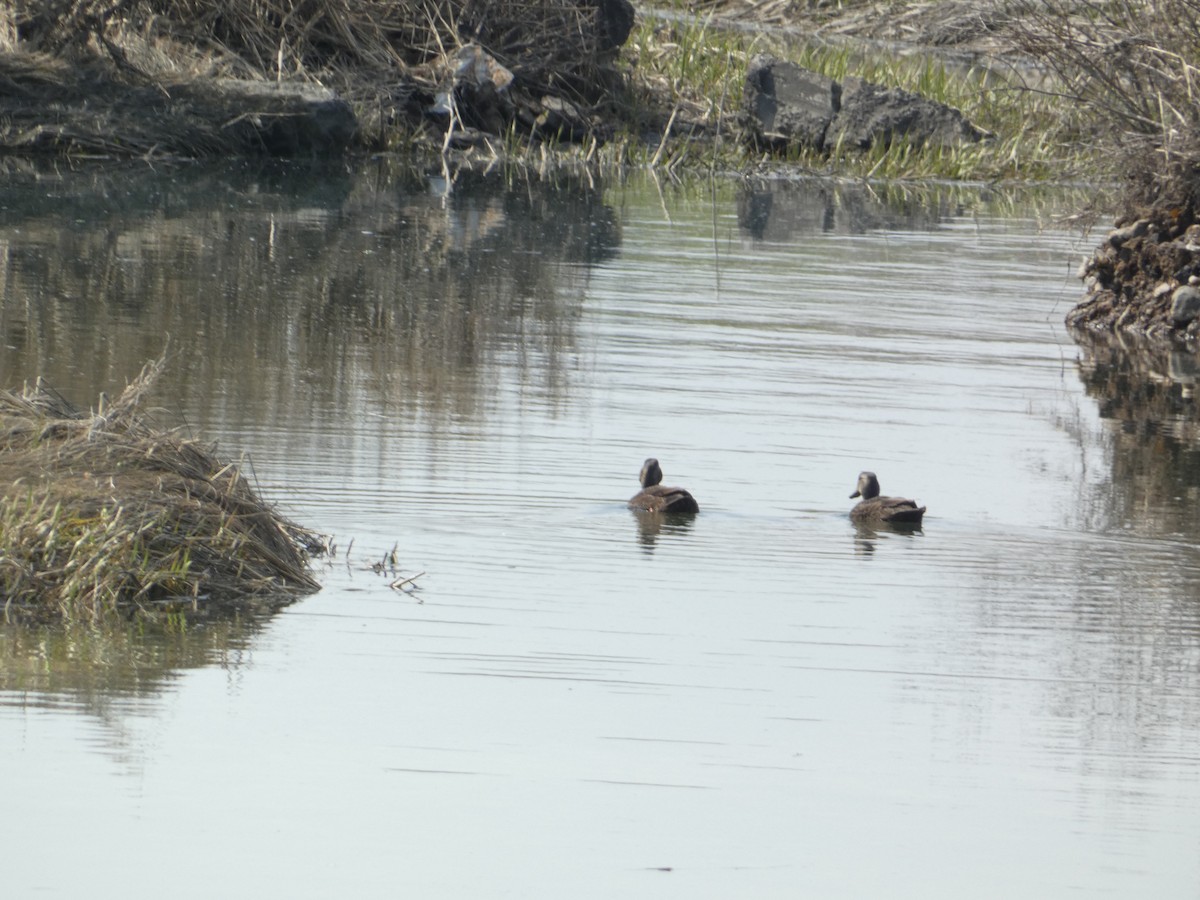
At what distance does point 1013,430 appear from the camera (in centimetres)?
1095

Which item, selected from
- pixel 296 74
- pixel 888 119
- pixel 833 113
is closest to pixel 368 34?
pixel 296 74

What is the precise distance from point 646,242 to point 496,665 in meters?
12.2

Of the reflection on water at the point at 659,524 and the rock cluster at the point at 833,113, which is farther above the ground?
the rock cluster at the point at 833,113

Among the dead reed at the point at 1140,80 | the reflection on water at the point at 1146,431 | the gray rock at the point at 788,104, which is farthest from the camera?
the gray rock at the point at 788,104

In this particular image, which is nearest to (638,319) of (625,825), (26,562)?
(26,562)

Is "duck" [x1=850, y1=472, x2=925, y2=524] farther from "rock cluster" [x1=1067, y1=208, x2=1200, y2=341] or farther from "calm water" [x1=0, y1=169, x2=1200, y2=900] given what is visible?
"rock cluster" [x1=1067, y1=208, x2=1200, y2=341]

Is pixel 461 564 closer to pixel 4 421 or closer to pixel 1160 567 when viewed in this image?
pixel 4 421

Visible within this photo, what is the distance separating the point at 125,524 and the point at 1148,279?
10.4m

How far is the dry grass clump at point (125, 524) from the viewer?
22.3 ft

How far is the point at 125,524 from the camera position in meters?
6.95

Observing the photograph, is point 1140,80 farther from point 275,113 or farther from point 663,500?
point 275,113

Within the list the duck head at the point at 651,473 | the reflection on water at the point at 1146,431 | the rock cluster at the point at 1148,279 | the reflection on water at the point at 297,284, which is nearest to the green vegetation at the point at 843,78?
the reflection on water at the point at 297,284

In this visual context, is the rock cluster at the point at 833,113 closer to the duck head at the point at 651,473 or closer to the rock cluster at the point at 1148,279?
the rock cluster at the point at 1148,279

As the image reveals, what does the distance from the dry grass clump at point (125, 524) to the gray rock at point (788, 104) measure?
20.2 m
